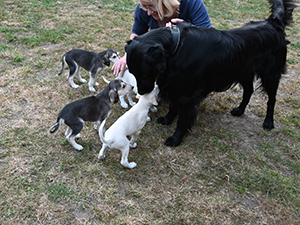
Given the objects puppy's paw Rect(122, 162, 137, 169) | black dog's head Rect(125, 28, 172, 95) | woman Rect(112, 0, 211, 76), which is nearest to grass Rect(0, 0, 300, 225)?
puppy's paw Rect(122, 162, 137, 169)

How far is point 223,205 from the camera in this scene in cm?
267

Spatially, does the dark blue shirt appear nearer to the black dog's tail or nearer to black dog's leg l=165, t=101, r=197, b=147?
the black dog's tail

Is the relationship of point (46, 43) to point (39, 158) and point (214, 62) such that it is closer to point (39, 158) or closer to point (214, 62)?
point (39, 158)

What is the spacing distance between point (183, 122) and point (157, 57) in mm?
1030

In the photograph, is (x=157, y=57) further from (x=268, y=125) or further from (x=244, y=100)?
(x=268, y=125)

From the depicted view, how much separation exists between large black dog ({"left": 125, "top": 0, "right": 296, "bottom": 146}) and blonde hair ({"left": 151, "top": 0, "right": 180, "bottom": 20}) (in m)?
0.44

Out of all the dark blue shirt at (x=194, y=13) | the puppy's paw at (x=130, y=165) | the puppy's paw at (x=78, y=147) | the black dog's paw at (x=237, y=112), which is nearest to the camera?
the puppy's paw at (x=130, y=165)

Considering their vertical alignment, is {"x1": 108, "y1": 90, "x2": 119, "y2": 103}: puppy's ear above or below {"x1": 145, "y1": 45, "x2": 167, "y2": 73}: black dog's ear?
below

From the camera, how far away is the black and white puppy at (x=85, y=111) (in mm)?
2975

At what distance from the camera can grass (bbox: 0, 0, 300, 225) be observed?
8.35ft

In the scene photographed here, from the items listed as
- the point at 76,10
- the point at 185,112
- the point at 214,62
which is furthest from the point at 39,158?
the point at 76,10

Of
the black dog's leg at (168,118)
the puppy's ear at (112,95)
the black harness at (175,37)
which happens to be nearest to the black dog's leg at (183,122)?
the black dog's leg at (168,118)

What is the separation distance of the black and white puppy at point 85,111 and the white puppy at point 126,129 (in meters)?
0.41

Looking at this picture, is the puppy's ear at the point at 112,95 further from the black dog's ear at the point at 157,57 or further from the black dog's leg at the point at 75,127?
the black dog's ear at the point at 157,57
